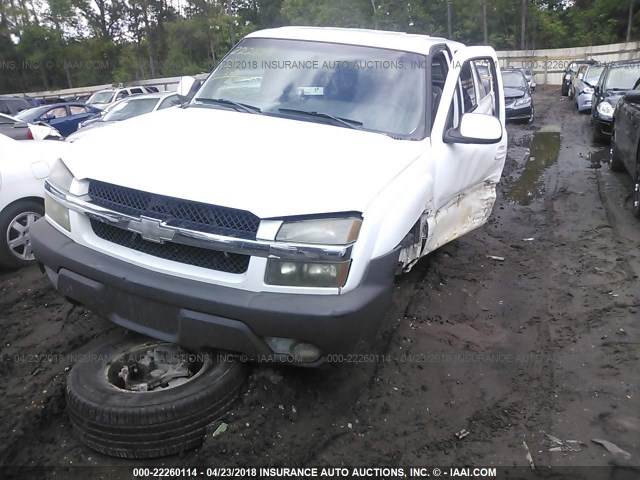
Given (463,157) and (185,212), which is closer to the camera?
(185,212)

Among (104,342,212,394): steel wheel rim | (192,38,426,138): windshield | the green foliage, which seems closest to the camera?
(104,342,212,394): steel wheel rim

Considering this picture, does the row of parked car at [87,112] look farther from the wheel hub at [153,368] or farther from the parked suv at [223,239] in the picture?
the wheel hub at [153,368]

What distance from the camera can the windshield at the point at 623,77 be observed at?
11.5 meters

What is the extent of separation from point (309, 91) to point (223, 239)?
168cm

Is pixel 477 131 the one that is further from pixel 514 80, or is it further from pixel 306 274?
pixel 514 80

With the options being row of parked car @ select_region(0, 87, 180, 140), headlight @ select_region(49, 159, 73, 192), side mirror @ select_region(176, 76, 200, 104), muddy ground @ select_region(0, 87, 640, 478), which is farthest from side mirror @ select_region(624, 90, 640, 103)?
row of parked car @ select_region(0, 87, 180, 140)

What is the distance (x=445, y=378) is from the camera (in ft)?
10.8

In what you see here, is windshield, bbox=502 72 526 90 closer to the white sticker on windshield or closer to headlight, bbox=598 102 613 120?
headlight, bbox=598 102 613 120

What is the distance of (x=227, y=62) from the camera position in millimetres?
4383

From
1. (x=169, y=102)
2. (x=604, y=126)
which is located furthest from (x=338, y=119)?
(x=169, y=102)

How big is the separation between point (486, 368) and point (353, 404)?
3.19 ft

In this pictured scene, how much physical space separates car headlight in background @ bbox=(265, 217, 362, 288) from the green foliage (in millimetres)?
42886

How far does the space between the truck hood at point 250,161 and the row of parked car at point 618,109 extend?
4.49 meters

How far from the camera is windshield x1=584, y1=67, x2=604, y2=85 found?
54.4 ft
